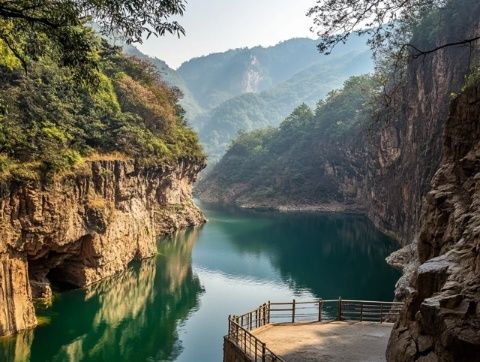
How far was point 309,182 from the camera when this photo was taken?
348ft

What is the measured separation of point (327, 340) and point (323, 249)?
4251cm

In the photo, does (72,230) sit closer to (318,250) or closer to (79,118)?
(79,118)

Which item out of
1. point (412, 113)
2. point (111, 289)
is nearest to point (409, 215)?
point (412, 113)

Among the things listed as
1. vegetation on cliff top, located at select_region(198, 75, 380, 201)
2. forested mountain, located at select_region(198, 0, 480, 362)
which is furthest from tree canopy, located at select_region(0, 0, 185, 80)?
vegetation on cliff top, located at select_region(198, 75, 380, 201)

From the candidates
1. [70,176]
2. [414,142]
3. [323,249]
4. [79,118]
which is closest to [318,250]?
[323,249]

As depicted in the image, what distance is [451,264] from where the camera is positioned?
10.4 metres

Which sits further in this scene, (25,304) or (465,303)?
(25,304)

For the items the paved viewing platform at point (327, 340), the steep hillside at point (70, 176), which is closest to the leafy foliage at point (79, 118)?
the steep hillside at point (70, 176)

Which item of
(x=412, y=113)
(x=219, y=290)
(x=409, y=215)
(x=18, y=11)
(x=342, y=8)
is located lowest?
(x=219, y=290)

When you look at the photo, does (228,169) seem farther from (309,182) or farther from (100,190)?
(100,190)

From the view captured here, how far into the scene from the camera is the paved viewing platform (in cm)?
1462

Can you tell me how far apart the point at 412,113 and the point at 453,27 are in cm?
1233

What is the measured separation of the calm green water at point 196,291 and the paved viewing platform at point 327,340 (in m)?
8.20

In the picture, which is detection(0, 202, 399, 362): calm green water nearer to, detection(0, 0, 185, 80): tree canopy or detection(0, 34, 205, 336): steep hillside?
detection(0, 34, 205, 336): steep hillside
